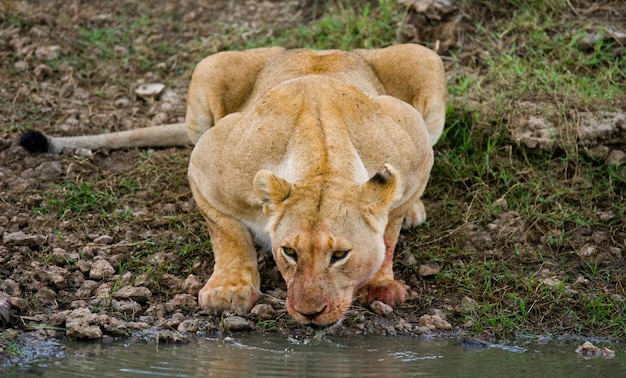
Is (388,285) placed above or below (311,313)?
below

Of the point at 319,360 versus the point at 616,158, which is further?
the point at 616,158

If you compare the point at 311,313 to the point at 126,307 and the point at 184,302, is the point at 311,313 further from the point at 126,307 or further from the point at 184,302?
the point at 126,307

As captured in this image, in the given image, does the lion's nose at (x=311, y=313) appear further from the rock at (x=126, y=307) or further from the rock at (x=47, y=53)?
the rock at (x=47, y=53)

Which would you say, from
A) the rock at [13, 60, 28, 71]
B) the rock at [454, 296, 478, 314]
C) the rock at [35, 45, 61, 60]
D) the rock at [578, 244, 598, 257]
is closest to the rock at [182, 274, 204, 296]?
the rock at [454, 296, 478, 314]

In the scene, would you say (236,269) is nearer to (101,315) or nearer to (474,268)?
(101,315)

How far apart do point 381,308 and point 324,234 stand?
106cm

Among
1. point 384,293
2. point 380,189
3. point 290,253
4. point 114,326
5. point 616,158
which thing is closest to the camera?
point 290,253

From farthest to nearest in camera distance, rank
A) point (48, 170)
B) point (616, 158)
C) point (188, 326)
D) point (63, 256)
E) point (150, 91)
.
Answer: point (150, 91) < point (48, 170) < point (616, 158) < point (63, 256) < point (188, 326)

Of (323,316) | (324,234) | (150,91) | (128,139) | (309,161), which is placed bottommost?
(150,91)

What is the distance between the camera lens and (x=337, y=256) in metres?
5.25

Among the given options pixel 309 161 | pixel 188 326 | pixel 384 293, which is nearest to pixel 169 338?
pixel 188 326

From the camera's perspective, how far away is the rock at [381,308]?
6.07 m

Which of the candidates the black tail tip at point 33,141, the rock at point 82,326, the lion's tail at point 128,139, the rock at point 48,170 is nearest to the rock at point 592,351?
the rock at point 82,326

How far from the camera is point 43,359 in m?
5.23
